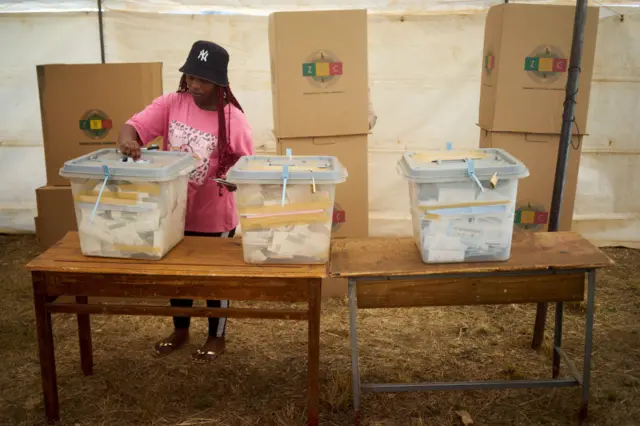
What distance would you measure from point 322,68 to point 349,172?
2.25 feet

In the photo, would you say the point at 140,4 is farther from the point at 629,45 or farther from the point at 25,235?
the point at 629,45

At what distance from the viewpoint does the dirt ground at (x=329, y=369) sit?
2891mm

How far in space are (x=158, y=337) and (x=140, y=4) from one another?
251cm

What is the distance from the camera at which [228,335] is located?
3.74 metres

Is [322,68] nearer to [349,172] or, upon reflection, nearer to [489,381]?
[349,172]

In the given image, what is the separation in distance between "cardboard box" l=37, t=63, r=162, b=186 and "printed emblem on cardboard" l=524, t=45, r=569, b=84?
2.30 m

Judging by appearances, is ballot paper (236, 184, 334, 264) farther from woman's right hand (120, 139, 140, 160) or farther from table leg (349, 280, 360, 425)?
woman's right hand (120, 139, 140, 160)

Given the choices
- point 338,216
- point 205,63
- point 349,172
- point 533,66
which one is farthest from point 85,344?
point 533,66

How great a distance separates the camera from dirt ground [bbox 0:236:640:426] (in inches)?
114

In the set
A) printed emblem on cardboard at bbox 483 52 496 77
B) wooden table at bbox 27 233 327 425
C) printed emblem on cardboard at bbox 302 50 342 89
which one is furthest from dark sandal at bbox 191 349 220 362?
printed emblem on cardboard at bbox 483 52 496 77

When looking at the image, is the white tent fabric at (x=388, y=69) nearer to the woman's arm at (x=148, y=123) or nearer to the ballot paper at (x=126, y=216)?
the woman's arm at (x=148, y=123)

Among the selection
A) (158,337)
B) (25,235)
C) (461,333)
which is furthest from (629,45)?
(25,235)

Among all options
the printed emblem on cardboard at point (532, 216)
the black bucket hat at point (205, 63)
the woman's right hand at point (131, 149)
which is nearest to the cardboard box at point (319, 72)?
the black bucket hat at point (205, 63)

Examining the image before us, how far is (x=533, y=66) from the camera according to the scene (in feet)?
12.4
